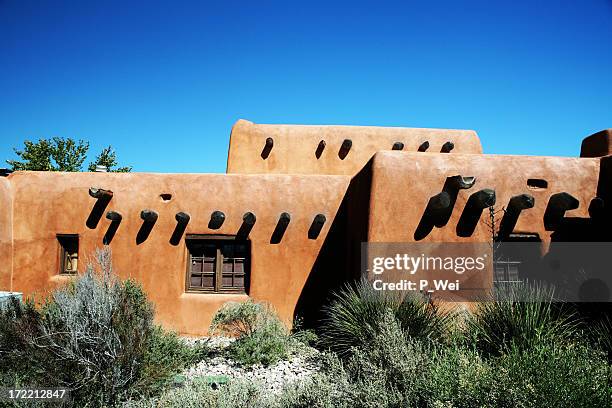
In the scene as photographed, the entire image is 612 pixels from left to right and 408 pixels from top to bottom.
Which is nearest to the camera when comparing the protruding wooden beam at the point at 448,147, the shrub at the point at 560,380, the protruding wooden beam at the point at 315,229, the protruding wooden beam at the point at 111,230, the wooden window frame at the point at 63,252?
the shrub at the point at 560,380

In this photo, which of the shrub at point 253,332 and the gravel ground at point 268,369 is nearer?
the gravel ground at point 268,369

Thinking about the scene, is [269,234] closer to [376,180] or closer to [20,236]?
[376,180]

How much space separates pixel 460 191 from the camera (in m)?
7.16

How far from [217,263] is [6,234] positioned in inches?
186

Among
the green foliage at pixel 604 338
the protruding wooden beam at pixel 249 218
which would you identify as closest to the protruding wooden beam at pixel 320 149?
the protruding wooden beam at pixel 249 218

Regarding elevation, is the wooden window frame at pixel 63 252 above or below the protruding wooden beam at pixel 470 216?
below

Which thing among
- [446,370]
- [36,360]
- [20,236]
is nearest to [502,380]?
[446,370]

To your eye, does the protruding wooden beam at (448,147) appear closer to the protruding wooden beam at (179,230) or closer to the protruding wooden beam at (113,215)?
the protruding wooden beam at (179,230)

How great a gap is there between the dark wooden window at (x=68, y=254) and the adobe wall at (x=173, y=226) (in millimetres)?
126

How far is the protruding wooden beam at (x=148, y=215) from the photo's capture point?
8.80 m

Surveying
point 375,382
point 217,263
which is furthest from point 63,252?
point 375,382

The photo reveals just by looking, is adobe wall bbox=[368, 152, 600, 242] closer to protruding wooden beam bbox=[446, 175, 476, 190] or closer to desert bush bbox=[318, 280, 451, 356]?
protruding wooden beam bbox=[446, 175, 476, 190]

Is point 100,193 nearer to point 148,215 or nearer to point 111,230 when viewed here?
point 111,230

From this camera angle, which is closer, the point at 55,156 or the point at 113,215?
the point at 113,215
